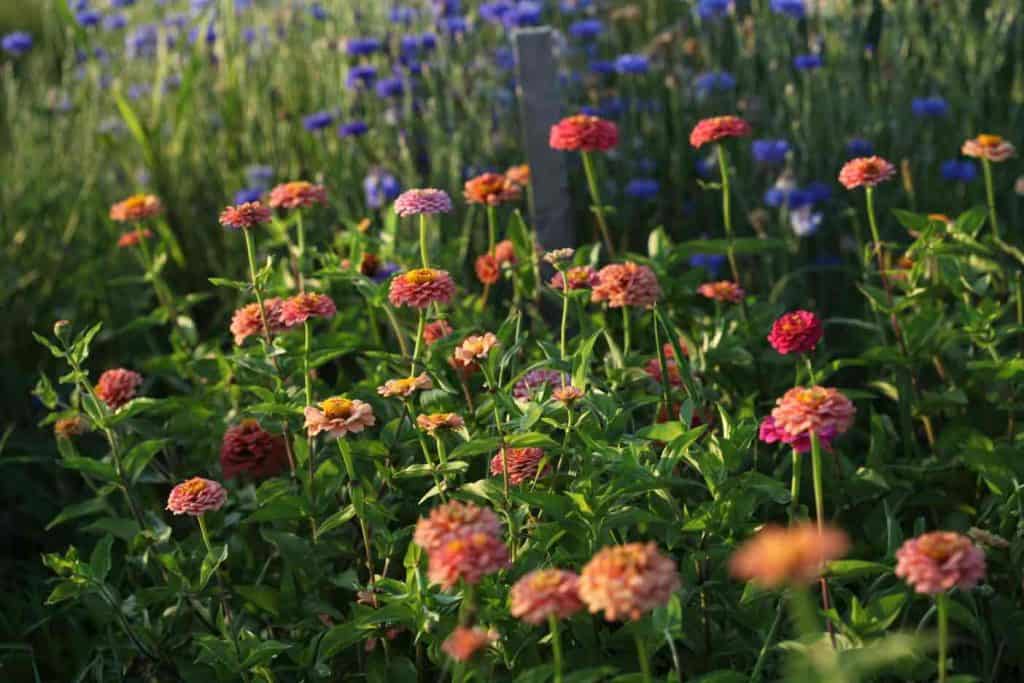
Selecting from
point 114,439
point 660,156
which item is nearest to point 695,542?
point 114,439

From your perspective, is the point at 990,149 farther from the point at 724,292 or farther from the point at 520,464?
the point at 520,464

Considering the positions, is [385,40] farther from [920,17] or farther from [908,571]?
[908,571]

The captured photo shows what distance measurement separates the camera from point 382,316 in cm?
237

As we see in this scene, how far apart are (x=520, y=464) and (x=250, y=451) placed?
551 millimetres

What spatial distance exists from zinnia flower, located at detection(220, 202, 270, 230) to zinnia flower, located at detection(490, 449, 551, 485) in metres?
0.52

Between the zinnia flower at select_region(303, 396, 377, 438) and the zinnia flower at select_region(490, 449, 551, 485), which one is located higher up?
the zinnia flower at select_region(303, 396, 377, 438)

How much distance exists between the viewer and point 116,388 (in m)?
1.93

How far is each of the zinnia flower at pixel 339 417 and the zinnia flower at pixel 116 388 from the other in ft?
1.88

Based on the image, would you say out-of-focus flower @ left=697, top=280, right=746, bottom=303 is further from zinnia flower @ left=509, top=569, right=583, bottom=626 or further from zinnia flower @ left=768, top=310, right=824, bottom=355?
zinnia flower @ left=509, top=569, right=583, bottom=626

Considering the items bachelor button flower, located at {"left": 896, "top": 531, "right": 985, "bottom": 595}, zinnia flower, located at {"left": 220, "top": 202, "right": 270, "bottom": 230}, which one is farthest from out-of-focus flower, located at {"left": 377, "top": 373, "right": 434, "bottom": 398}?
bachelor button flower, located at {"left": 896, "top": 531, "right": 985, "bottom": 595}

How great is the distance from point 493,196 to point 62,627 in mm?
1102

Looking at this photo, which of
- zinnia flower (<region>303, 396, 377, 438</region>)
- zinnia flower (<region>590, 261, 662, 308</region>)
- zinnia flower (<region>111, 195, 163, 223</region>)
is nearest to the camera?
zinnia flower (<region>303, 396, 377, 438</region>)

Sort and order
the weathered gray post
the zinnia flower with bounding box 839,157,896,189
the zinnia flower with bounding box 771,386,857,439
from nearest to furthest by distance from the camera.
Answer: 1. the zinnia flower with bounding box 771,386,857,439
2. the zinnia flower with bounding box 839,157,896,189
3. the weathered gray post

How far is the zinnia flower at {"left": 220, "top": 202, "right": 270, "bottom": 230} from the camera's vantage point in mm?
1773
